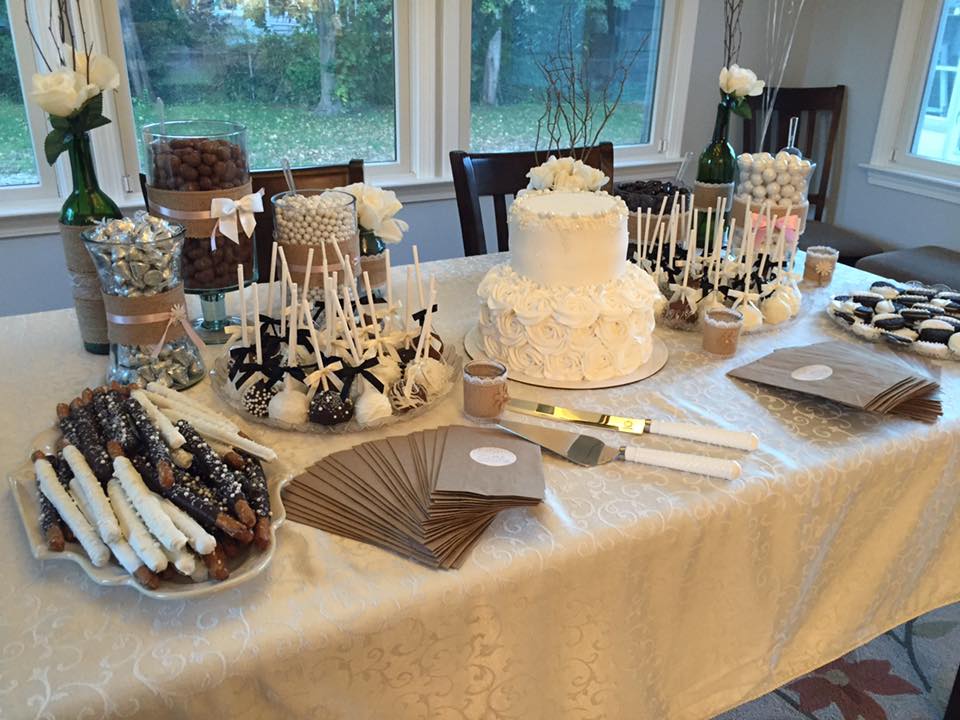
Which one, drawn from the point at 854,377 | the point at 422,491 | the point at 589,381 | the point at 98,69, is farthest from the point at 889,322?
the point at 98,69

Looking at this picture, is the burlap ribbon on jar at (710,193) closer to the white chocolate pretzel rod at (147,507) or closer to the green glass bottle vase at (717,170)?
the green glass bottle vase at (717,170)

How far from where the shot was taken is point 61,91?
1.12m

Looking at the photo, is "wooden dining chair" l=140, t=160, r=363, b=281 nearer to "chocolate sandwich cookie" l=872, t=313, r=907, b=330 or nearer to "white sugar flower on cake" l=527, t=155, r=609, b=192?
"white sugar flower on cake" l=527, t=155, r=609, b=192

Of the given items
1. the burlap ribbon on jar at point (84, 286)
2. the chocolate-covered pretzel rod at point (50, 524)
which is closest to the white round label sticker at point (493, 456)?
the chocolate-covered pretzel rod at point (50, 524)

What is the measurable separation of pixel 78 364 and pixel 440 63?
201 centimetres

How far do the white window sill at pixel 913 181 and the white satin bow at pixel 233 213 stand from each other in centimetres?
285

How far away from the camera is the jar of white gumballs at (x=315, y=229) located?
1.23 m

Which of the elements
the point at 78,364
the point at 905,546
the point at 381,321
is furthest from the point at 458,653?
the point at 78,364

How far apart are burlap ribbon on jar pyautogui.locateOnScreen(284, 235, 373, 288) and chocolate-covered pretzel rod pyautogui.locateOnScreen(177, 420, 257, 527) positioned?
423 mm

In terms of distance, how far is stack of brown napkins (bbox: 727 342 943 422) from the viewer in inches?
41.6

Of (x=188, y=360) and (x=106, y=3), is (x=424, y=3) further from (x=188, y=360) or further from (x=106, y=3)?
(x=188, y=360)

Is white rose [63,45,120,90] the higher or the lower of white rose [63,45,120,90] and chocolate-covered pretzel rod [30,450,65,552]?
the higher

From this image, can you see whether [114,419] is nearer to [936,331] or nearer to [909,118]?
[936,331]

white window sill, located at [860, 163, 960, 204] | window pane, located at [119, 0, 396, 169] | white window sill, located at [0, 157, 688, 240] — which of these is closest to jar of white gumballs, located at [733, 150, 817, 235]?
white window sill, located at [0, 157, 688, 240]
